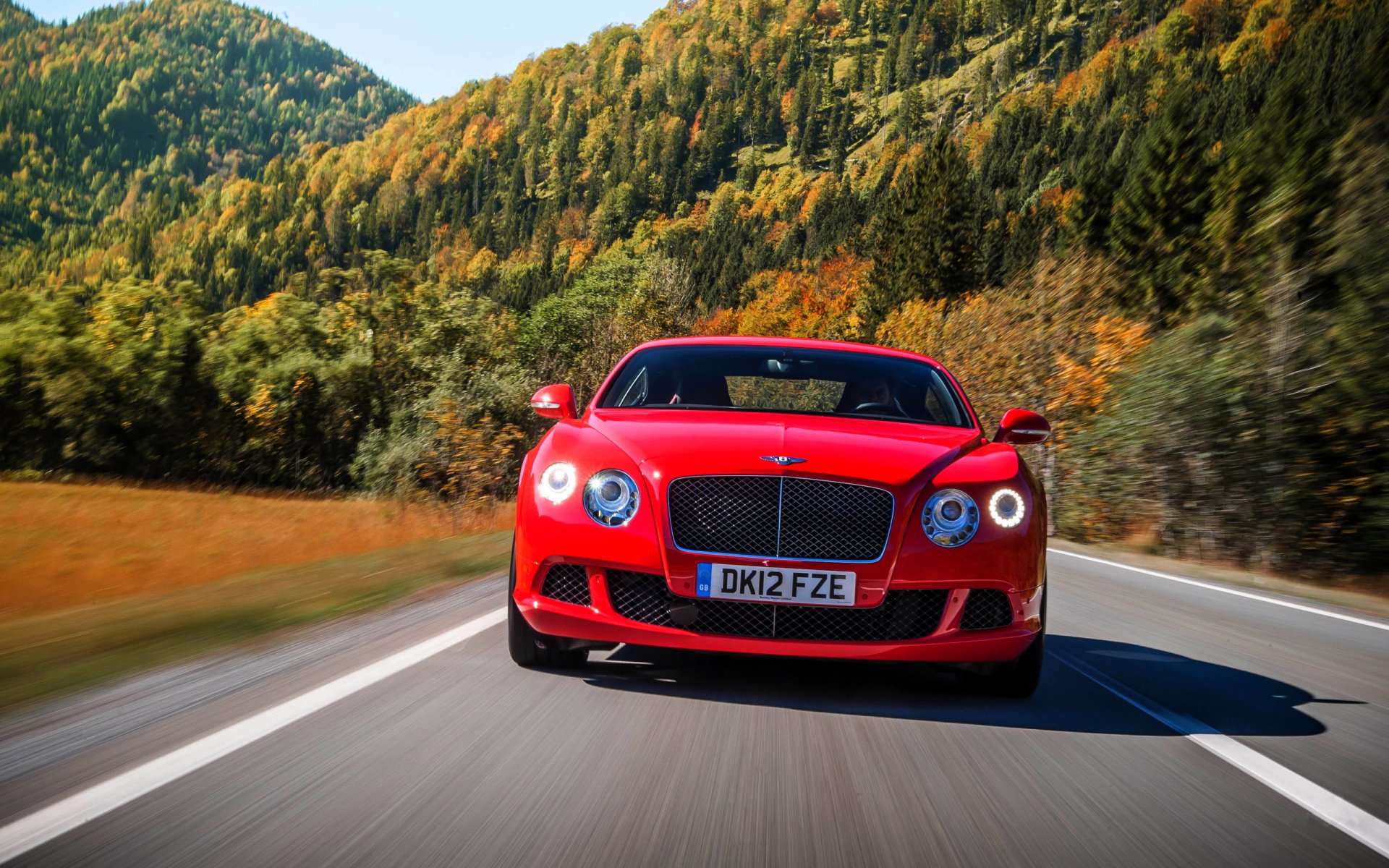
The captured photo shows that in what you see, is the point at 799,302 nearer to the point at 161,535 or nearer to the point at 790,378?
the point at 161,535

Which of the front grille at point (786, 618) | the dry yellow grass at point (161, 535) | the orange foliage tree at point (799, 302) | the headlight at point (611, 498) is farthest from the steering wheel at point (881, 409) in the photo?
the orange foliage tree at point (799, 302)

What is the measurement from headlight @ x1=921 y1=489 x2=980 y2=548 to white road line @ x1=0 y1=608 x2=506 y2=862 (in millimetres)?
2221

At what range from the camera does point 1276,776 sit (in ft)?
11.9

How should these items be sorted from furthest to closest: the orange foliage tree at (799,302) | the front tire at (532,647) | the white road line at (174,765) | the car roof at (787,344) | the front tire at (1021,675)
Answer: the orange foliage tree at (799,302) → the car roof at (787,344) → the front tire at (532,647) → the front tire at (1021,675) → the white road line at (174,765)

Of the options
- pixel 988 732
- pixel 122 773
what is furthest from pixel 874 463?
pixel 122 773

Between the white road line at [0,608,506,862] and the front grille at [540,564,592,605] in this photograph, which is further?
the front grille at [540,564,592,605]

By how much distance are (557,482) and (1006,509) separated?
68.0 inches

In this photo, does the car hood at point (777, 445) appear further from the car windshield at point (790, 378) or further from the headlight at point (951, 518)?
the car windshield at point (790, 378)

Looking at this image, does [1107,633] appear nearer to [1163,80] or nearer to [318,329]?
[318,329]

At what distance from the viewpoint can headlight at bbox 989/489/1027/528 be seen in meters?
4.43

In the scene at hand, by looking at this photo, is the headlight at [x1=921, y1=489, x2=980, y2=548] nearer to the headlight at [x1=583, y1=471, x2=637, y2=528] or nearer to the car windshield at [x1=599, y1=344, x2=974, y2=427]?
the headlight at [x1=583, y1=471, x2=637, y2=528]

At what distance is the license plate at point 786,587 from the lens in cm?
421

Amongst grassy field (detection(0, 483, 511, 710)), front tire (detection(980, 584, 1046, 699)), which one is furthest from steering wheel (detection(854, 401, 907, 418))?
grassy field (detection(0, 483, 511, 710))

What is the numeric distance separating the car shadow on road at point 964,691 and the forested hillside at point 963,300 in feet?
27.6
